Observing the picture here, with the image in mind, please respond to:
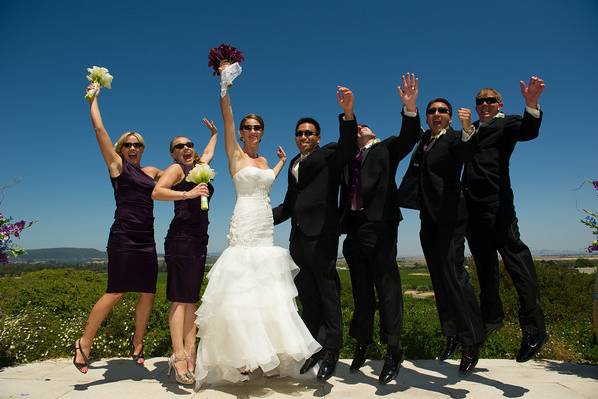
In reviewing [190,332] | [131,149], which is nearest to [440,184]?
[190,332]

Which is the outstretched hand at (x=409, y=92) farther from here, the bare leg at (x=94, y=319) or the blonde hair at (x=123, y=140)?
the bare leg at (x=94, y=319)

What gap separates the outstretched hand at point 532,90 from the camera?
14.5ft

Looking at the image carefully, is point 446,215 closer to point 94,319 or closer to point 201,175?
point 201,175

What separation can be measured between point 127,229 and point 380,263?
3.28 metres

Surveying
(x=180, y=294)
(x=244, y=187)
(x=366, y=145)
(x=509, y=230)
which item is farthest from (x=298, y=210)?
(x=509, y=230)

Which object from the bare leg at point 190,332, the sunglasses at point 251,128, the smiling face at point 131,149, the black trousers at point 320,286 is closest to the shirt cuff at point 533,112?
the black trousers at point 320,286

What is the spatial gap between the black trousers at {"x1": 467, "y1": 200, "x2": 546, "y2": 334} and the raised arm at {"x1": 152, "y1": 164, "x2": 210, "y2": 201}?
3.34m

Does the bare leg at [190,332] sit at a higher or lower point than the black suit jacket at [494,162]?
lower

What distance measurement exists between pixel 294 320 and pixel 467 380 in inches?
99.3

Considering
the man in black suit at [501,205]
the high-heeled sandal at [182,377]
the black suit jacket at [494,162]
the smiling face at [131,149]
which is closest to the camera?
the man in black suit at [501,205]

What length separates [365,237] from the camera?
4.73 m

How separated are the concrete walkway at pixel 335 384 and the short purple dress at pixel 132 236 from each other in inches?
47.1

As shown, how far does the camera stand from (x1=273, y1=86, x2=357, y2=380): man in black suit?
467 cm

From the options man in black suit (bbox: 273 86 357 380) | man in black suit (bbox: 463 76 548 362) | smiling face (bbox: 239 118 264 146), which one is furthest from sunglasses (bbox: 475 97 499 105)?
smiling face (bbox: 239 118 264 146)
